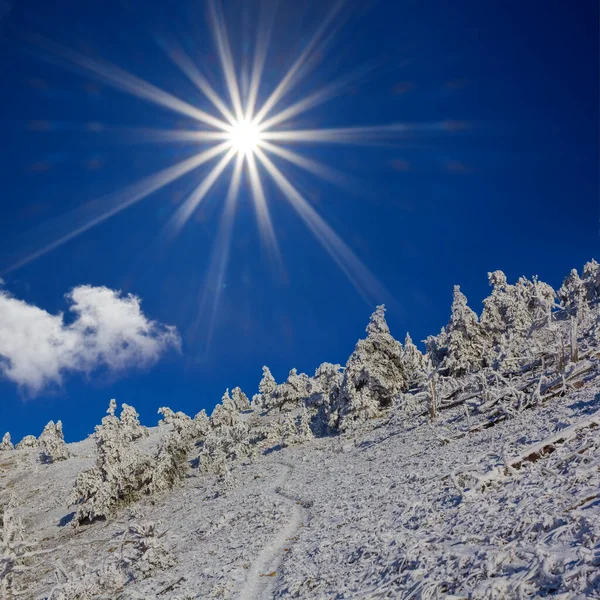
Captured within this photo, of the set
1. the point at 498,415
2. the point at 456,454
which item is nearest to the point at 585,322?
the point at 498,415

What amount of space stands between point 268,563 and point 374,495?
16.7ft

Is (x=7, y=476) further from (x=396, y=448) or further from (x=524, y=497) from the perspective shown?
(x=524, y=497)

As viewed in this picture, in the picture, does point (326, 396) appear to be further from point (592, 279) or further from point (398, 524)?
point (592, 279)

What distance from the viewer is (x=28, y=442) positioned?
80.5m

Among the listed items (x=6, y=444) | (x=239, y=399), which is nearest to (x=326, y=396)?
(x=239, y=399)

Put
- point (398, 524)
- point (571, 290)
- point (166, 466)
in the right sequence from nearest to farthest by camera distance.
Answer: point (398, 524) < point (166, 466) < point (571, 290)

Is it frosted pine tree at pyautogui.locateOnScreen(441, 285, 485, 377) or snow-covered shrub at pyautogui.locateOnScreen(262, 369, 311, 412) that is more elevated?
snow-covered shrub at pyautogui.locateOnScreen(262, 369, 311, 412)

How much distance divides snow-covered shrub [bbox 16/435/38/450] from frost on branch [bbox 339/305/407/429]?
Answer: 7040cm

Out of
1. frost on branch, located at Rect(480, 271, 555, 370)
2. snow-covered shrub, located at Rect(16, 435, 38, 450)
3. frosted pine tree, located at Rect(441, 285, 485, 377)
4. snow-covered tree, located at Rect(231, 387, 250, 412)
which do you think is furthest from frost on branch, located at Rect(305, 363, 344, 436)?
snow-covered shrub, located at Rect(16, 435, 38, 450)

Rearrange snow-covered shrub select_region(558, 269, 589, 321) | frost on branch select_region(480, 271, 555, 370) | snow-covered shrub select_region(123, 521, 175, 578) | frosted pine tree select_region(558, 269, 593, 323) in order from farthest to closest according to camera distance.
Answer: snow-covered shrub select_region(558, 269, 589, 321) < frosted pine tree select_region(558, 269, 593, 323) < frost on branch select_region(480, 271, 555, 370) < snow-covered shrub select_region(123, 521, 175, 578)

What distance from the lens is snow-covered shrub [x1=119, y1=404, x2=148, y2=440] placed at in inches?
2741

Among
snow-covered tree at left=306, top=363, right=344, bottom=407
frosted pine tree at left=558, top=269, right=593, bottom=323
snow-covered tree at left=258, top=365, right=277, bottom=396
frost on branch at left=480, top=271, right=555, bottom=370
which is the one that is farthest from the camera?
snow-covered tree at left=258, top=365, right=277, bottom=396

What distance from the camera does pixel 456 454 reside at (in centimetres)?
1844

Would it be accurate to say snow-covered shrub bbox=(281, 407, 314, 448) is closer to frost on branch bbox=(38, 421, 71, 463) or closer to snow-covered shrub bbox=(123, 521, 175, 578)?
snow-covered shrub bbox=(123, 521, 175, 578)
